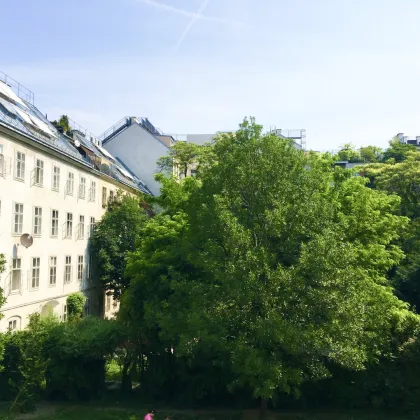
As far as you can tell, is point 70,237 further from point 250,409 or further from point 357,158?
point 357,158

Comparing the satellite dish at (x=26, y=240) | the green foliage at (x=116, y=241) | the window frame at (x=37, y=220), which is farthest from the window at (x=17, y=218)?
the green foliage at (x=116, y=241)

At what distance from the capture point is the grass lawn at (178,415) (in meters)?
19.1

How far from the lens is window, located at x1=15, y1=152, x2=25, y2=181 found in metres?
27.1

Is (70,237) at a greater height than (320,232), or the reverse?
(70,237)

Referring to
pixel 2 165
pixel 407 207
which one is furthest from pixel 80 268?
pixel 407 207

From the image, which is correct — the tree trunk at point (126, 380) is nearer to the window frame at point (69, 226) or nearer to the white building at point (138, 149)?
the window frame at point (69, 226)

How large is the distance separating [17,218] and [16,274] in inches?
120

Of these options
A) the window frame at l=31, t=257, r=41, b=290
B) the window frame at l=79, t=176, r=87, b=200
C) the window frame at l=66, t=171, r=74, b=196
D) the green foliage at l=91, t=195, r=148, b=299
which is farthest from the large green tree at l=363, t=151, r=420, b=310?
the window frame at l=79, t=176, r=87, b=200

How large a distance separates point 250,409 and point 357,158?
65930mm

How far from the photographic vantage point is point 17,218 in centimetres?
2722

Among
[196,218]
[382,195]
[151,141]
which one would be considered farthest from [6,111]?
[151,141]

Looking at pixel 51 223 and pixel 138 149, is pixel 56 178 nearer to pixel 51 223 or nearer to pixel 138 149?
pixel 51 223

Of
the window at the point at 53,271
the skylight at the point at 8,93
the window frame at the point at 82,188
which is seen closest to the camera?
the skylight at the point at 8,93

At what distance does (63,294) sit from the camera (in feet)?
109
